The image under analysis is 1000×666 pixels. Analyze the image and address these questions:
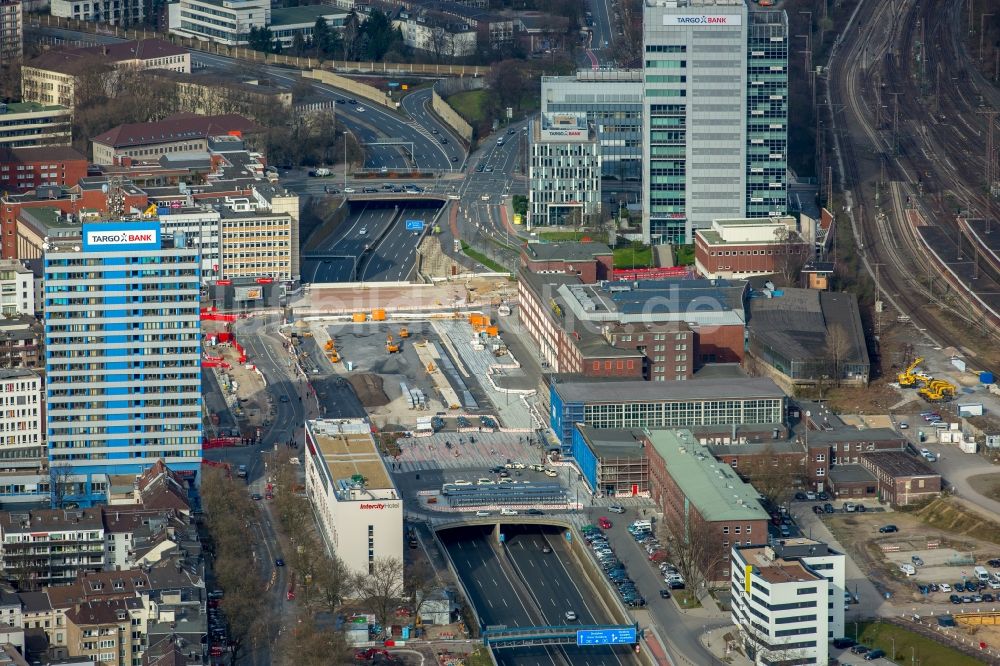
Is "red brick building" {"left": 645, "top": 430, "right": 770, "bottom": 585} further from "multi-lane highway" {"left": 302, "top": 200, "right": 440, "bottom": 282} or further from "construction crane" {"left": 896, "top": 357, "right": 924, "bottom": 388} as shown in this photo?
"multi-lane highway" {"left": 302, "top": 200, "right": 440, "bottom": 282}

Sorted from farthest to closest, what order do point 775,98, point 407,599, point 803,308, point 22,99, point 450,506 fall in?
point 22,99 < point 775,98 < point 803,308 < point 450,506 < point 407,599

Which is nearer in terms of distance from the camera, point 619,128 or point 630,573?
point 630,573

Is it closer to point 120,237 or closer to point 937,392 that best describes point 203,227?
point 120,237

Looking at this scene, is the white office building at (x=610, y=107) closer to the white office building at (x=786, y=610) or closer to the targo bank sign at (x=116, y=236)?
the targo bank sign at (x=116, y=236)

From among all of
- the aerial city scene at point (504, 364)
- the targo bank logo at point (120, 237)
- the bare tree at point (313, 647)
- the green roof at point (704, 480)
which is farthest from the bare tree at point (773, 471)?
the targo bank logo at point (120, 237)

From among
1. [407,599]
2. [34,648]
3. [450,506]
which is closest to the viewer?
[34,648]

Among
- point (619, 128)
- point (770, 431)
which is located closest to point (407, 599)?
point (770, 431)

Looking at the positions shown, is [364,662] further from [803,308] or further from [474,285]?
[474,285]
